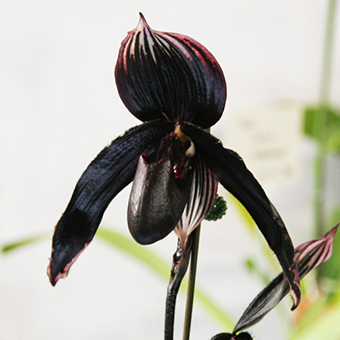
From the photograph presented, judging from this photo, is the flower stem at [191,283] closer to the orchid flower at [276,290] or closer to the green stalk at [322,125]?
the orchid flower at [276,290]

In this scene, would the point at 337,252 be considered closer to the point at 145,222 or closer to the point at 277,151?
the point at 277,151

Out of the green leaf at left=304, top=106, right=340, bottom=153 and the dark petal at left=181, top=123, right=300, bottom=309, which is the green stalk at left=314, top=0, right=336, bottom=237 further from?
the dark petal at left=181, top=123, right=300, bottom=309

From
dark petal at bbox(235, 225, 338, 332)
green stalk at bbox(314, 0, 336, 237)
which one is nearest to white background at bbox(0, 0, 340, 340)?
green stalk at bbox(314, 0, 336, 237)

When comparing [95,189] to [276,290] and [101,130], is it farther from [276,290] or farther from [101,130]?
[101,130]

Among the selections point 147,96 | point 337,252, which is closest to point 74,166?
point 337,252

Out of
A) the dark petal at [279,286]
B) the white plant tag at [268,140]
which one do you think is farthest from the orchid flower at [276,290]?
the white plant tag at [268,140]

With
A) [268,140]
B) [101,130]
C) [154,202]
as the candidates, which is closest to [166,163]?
[154,202]
